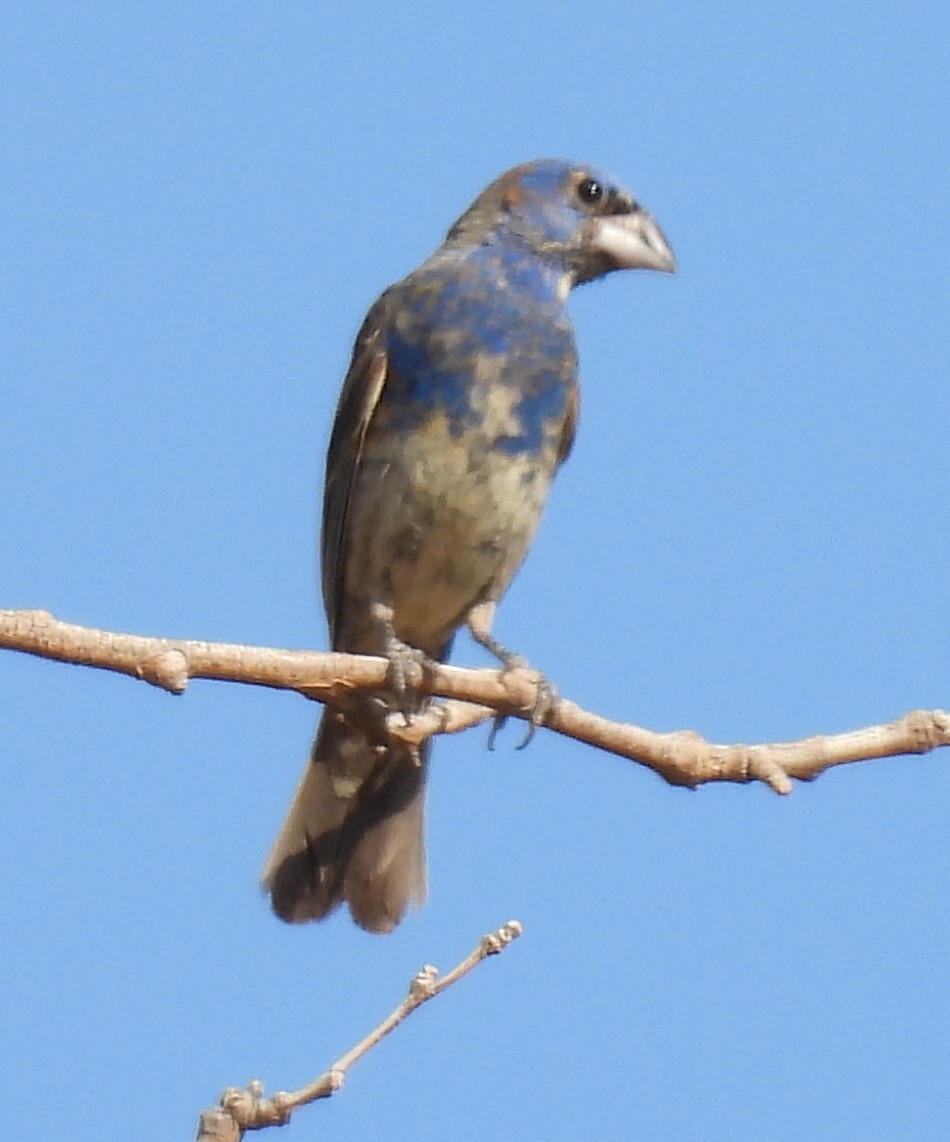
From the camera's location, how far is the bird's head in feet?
21.0

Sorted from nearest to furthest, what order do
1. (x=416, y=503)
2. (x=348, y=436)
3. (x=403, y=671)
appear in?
(x=403, y=671) < (x=416, y=503) < (x=348, y=436)

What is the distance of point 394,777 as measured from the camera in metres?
6.17

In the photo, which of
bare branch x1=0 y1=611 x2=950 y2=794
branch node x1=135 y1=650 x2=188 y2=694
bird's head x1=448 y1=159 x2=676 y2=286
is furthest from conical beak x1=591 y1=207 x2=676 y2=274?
branch node x1=135 y1=650 x2=188 y2=694

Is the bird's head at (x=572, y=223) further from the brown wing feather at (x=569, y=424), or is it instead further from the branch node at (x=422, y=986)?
the branch node at (x=422, y=986)

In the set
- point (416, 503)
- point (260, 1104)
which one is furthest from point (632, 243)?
point (260, 1104)

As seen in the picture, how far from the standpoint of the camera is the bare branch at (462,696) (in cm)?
373

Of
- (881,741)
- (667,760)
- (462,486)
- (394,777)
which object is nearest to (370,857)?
(394,777)

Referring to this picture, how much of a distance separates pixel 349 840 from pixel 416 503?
110 centimetres

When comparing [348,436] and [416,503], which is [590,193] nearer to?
[348,436]

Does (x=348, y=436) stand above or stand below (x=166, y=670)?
above

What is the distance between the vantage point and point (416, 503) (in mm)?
5641

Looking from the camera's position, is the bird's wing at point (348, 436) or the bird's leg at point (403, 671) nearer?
the bird's leg at point (403, 671)

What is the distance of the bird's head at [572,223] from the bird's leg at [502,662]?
1215 millimetres

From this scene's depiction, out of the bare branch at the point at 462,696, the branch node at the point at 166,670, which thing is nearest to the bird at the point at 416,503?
the bare branch at the point at 462,696
